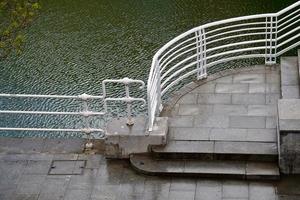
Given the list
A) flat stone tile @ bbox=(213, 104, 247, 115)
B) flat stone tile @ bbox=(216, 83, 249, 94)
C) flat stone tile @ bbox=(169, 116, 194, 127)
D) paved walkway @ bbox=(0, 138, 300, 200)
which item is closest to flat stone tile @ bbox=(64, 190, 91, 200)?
paved walkway @ bbox=(0, 138, 300, 200)

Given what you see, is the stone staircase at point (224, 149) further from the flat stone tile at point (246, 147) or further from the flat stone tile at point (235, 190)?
the flat stone tile at point (235, 190)

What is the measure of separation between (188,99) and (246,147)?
1.94 meters

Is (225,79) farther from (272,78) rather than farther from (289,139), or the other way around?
(289,139)

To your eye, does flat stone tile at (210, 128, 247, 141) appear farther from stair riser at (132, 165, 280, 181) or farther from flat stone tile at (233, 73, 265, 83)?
flat stone tile at (233, 73, 265, 83)

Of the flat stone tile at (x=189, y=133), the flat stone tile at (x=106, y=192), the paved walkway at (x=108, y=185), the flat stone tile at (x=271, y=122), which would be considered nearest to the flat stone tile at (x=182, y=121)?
the flat stone tile at (x=189, y=133)

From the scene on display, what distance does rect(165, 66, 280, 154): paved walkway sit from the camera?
9641 mm

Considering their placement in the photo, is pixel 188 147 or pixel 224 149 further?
pixel 188 147

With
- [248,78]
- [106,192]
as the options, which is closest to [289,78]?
[248,78]

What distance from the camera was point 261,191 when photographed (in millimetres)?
9000

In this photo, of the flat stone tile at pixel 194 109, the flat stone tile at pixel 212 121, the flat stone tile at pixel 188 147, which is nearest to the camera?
the flat stone tile at pixel 188 147

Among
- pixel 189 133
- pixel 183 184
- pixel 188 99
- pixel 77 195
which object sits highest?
pixel 188 99

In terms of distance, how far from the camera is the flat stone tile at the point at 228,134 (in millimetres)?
9727

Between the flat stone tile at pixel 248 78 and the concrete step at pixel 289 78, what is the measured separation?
16.7 inches

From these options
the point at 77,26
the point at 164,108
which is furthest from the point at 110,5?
the point at 164,108
